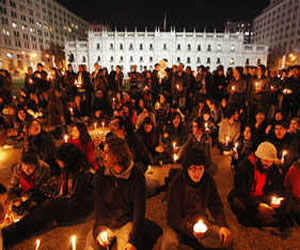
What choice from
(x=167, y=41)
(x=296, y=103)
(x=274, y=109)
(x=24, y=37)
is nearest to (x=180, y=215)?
(x=274, y=109)

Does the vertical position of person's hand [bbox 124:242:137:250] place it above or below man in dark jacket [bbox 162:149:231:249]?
below

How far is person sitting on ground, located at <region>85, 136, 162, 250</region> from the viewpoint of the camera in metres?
2.24

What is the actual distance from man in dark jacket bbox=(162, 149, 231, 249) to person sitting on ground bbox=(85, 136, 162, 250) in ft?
1.13

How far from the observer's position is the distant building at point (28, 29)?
48.6m

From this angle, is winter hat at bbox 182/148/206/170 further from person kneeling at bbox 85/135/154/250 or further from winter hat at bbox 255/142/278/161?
winter hat at bbox 255/142/278/161

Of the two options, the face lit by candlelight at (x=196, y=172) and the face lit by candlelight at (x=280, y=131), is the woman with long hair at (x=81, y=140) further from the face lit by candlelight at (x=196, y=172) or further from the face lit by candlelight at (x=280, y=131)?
the face lit by candlelight at (x=280, y=131)

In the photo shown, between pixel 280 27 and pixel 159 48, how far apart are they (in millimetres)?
33420

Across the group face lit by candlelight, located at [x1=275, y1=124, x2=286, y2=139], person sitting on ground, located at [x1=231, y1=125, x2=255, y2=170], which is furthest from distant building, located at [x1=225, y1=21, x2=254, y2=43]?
face lit by candlelight, located at [x1=275, y1=124, x2=286, y2=139]

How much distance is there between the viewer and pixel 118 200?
7.80ft

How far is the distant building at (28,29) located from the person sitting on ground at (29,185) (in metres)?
53.3

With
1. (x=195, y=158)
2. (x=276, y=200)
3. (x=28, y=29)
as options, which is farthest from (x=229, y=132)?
(x=28, y=29)

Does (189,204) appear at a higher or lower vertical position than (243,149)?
higher

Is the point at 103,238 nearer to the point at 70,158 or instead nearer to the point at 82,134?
the point at 70,158

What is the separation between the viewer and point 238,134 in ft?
20.0
